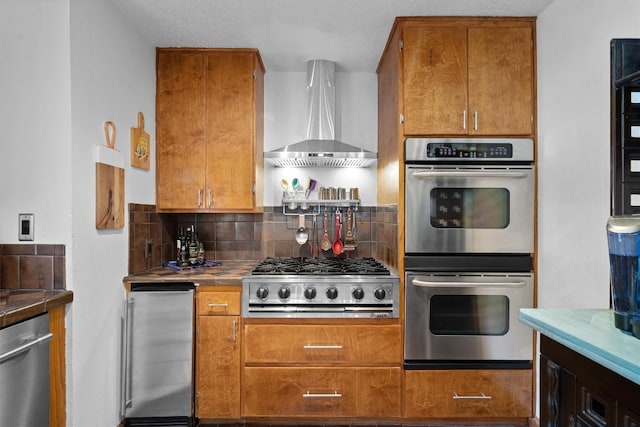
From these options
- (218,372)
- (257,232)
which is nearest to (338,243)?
(257,232)

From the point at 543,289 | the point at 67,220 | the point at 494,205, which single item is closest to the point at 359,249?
the point at 494,205

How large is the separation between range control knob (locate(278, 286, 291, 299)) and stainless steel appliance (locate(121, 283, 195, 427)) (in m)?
0.52

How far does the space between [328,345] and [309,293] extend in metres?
0.32

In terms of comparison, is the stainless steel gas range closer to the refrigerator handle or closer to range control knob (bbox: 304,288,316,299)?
range control knob (bbox: 304,288,316,299)

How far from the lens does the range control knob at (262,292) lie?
6.92ft

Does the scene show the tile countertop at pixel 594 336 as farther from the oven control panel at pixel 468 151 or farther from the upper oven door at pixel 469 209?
the oven control panel at pixel 468 151

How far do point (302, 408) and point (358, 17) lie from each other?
2.32m

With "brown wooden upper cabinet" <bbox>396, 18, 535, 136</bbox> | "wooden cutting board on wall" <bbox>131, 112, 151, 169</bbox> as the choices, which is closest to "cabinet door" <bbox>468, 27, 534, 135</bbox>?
"brown wooden upper cabinet" <bbox>396, 18, 535, 136</bbox>

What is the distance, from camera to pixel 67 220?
1.65 meters

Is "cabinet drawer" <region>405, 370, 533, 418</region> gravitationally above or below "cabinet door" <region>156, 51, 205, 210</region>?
below

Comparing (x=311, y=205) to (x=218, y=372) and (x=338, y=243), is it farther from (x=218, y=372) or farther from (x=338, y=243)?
(x=218, y=372)

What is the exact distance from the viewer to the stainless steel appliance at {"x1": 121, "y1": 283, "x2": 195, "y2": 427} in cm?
206

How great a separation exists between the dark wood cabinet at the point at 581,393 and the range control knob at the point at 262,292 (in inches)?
55.4

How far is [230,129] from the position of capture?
2.46 meters
